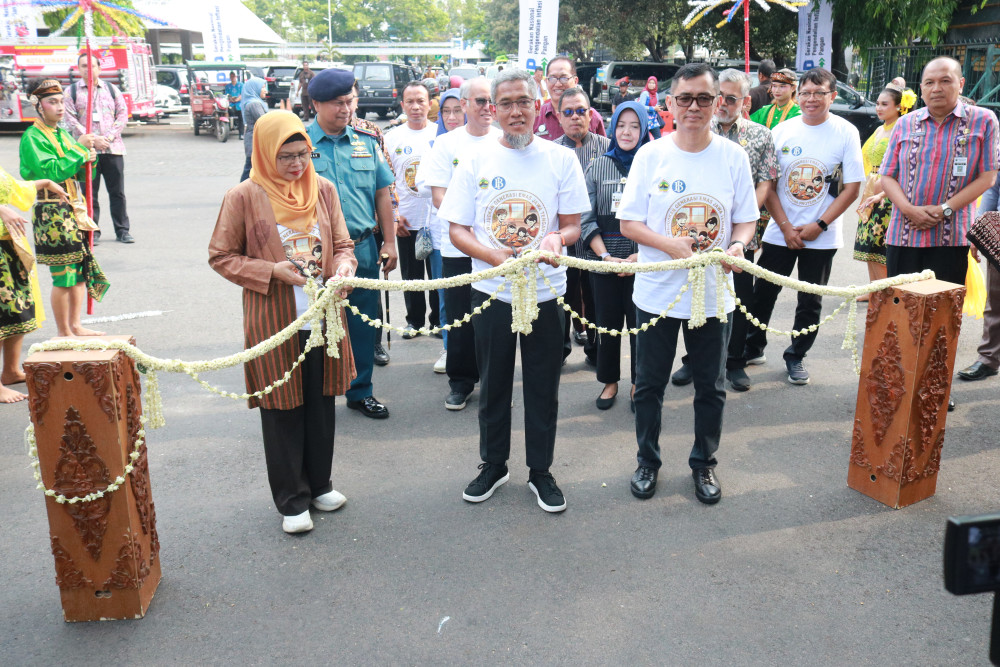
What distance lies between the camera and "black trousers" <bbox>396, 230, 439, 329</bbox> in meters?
6.16

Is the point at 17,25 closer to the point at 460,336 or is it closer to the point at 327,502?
the point at 460,336

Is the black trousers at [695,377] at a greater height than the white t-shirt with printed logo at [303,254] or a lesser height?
lesser

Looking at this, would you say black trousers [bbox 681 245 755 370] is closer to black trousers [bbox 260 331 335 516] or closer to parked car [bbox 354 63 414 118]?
black trousers [bbox 260 331 335 516]

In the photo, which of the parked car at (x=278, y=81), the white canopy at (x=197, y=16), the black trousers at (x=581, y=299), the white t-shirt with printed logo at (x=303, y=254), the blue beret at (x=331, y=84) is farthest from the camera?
the parked car at (x=278, y=81)

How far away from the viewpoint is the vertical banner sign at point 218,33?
23391 millimetres

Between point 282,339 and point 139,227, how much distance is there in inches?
346

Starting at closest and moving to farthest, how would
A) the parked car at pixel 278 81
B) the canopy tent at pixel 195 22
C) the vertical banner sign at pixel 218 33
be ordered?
the vertical banner sign at pixel 218 33, the canopy tent at pixel 195 22, the parked car at pixel 278 81

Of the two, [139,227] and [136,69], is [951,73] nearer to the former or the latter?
[139,227]

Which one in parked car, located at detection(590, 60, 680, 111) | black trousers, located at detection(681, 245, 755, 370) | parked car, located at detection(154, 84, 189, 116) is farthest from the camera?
parked car, located at detection(154, 84, 189, 116)

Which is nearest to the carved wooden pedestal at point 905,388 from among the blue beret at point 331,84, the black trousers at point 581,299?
the black trousers at point 581,299

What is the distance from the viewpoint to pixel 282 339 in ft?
11.4

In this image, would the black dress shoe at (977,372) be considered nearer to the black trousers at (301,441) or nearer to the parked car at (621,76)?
the black trousers at (301,441)

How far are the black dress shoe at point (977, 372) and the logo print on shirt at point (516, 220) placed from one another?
3488 mm

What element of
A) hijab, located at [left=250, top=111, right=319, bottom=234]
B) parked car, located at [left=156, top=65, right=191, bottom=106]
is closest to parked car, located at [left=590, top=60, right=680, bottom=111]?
hijab, located at [left=250, top=111, right=319, bottom=234]
